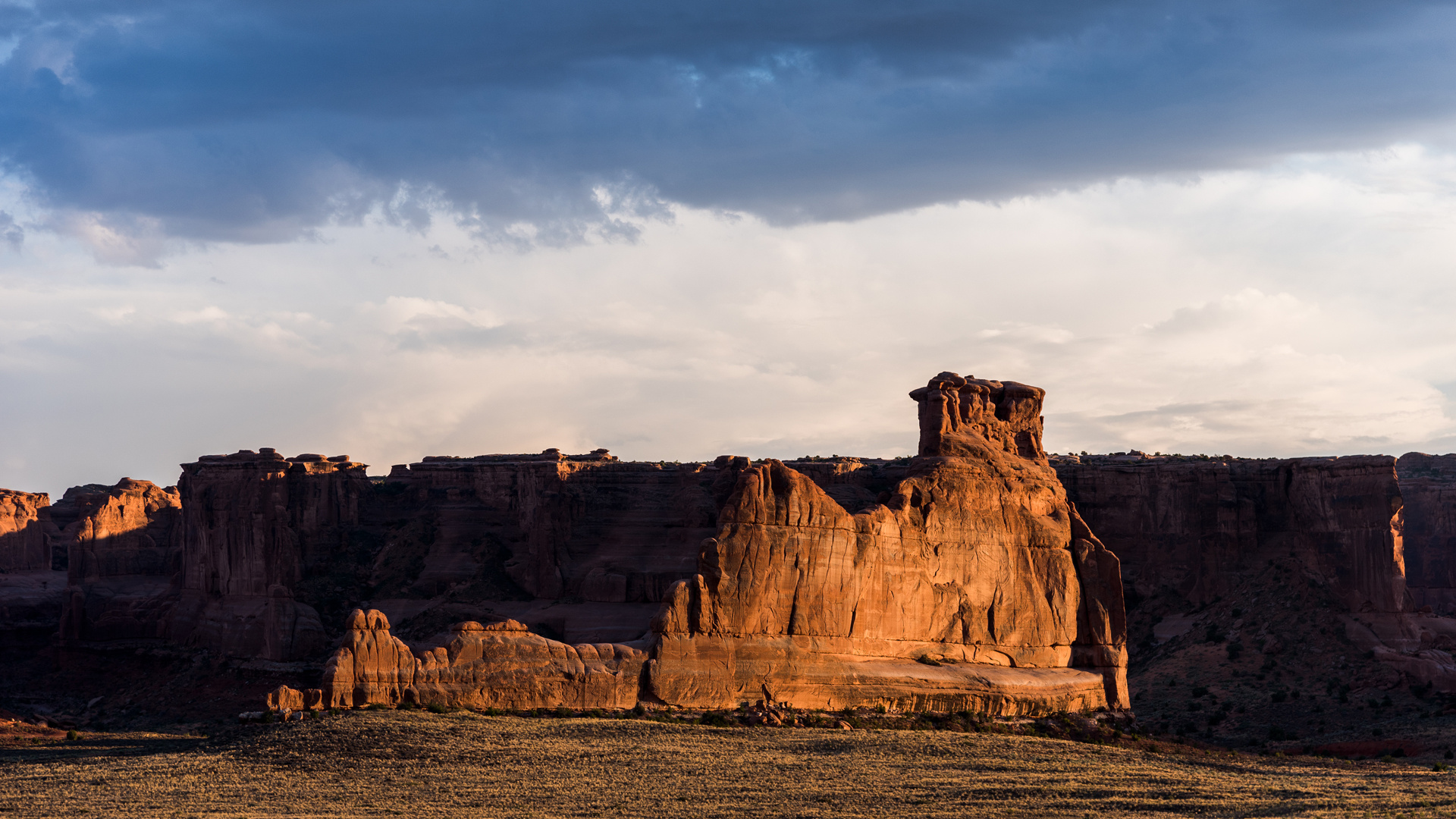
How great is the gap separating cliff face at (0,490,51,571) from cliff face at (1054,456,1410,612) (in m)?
78.2

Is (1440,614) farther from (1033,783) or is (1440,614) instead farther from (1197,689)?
(1033,783)

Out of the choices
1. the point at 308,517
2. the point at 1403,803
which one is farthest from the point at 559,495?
the point at 1403,803

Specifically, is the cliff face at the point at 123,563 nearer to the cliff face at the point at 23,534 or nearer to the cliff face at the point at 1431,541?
the cliff face at the point at 23,534

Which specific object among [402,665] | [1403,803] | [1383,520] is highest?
[1383,520]

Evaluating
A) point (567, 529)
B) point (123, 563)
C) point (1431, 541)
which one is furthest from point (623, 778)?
point (1431, 541)

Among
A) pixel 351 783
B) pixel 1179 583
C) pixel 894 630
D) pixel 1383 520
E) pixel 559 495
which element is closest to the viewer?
pixel 351 783

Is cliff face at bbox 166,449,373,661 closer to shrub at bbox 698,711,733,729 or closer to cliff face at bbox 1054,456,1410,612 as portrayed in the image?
shrub at bbox 698,711,733,729

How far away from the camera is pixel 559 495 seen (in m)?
93.2

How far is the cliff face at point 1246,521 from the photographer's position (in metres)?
81.0

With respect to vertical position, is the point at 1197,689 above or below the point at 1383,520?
below

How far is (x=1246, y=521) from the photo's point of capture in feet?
284

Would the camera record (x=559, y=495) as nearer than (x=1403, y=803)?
No

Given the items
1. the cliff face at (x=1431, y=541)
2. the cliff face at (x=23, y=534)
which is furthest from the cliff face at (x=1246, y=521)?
the cliff face at (x=23, y=534)

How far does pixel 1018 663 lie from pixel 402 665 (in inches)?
983
